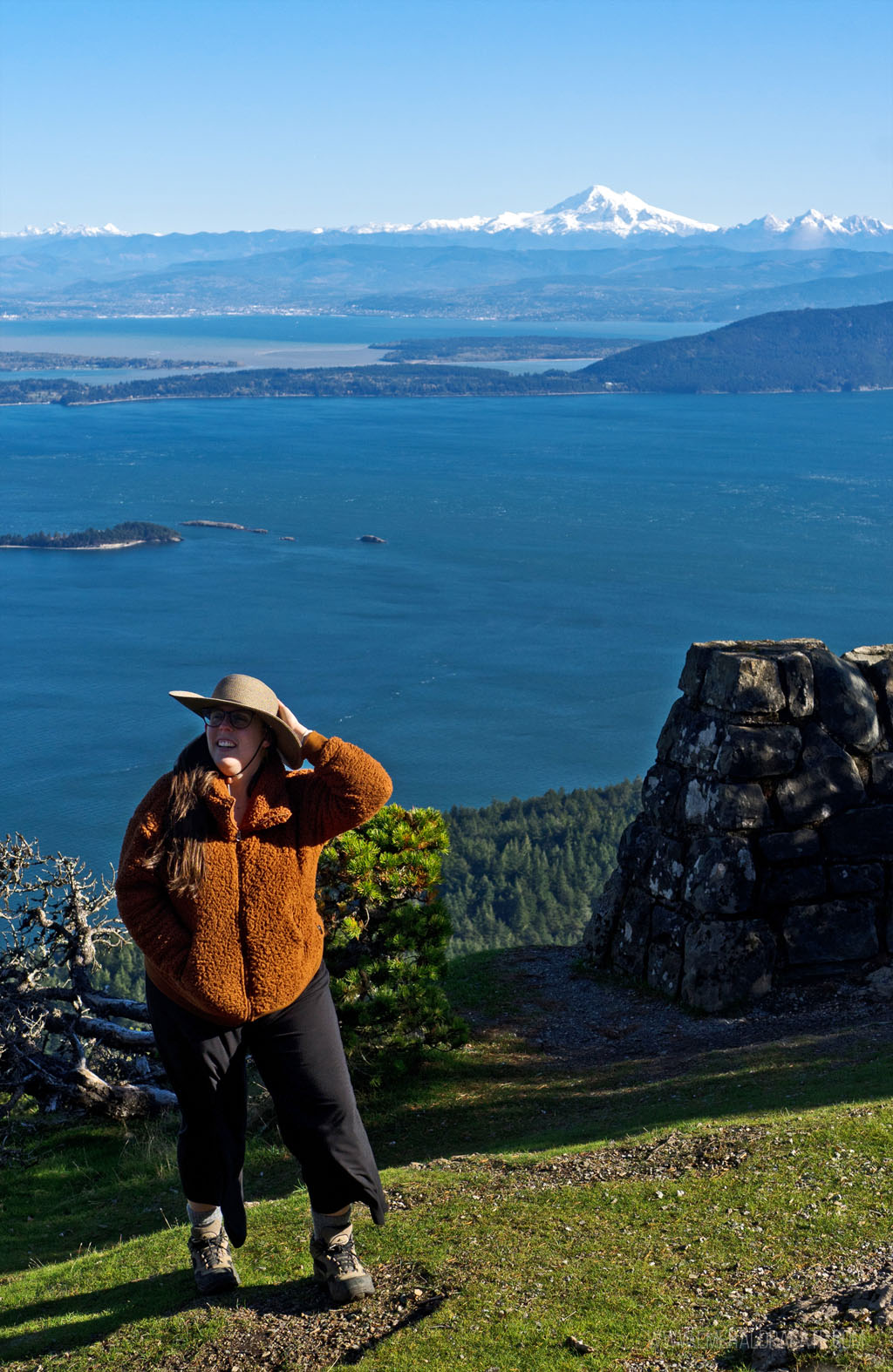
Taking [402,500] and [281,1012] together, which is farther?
[402,500]

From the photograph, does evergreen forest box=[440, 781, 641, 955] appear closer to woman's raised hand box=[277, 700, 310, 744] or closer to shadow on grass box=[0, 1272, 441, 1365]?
shadow on grass box=[0, 1272, 441, 1365]

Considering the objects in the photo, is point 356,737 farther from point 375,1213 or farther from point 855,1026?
point 375,1213

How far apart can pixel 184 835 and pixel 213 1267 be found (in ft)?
6.28

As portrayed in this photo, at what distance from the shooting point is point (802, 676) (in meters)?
12.2

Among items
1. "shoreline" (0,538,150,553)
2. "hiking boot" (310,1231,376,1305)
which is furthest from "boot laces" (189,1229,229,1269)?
"shoreline" (0,538,150,553)

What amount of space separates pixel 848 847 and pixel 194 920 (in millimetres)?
9112

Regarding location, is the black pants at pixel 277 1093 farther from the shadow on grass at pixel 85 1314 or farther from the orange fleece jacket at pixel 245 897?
the shadow on grass at pixel 85 1314

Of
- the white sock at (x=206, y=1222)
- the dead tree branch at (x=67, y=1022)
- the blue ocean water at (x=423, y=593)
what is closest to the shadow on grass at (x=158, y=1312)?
the white sock at (x=206, y=1222)

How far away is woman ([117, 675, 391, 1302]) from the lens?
452 centimetres

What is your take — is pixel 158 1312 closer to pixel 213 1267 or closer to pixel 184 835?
pixel 213 1267

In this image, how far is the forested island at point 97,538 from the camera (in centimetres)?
11331

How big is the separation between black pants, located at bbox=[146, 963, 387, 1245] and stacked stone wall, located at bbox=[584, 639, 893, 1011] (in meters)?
7.56

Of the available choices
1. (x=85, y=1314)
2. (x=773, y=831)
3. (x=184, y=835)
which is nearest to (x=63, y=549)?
(x=773, y=831)

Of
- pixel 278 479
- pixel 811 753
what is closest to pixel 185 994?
pixel 811 753
